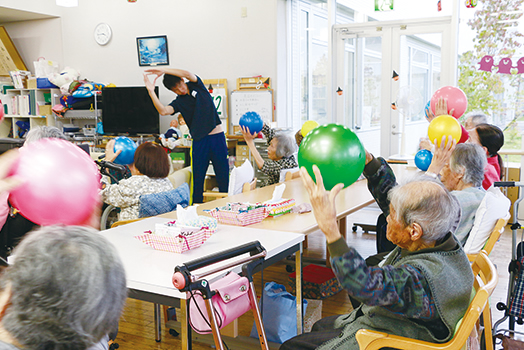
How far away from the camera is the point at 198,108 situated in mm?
4629

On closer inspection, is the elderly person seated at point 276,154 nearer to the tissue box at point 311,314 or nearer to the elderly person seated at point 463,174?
the tissue box at point 311,314

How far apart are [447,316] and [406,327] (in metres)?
0.13

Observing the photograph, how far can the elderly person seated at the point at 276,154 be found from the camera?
4.12m

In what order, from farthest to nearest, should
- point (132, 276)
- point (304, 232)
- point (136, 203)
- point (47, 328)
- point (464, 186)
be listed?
point (136, 203), point (464, 186), point (304, 232), point (132, 276), point (47, 328)

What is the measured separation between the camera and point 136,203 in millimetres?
3221

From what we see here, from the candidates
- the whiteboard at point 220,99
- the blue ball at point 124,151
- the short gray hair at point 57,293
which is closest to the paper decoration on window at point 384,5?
the whiteboard at point 220,99

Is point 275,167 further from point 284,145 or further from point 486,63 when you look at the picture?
point 486,63

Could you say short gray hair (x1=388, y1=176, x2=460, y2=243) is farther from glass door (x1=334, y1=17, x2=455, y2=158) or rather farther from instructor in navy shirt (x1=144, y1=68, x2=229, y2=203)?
glass door (x1=334, y1=17, x2=455, y2=158)

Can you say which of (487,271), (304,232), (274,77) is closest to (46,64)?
(274,77)

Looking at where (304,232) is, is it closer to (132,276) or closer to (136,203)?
(132,276)

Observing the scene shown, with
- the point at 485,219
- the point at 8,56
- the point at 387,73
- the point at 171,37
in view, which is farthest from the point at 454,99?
the point at 8,56

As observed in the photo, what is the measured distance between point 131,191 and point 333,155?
1.92 meters

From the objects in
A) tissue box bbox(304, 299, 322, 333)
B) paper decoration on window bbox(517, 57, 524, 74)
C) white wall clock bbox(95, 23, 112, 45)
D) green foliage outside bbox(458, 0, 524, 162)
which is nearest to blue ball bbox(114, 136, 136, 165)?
tissue box bbox(304, 299, 322, 333)

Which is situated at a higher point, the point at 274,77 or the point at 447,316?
the point at 274,77
